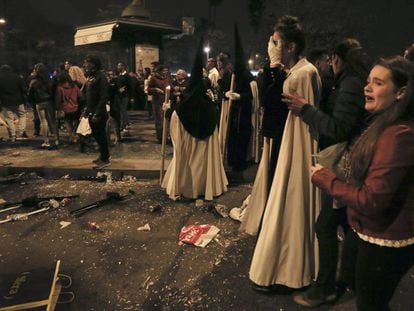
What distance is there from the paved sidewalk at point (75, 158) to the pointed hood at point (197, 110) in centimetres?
186

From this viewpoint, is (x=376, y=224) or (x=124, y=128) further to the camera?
(x=124, y=128)

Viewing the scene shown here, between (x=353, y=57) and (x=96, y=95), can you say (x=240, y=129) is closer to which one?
(x=96, y=95)

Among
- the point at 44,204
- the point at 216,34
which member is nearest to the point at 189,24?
the point at 44,204

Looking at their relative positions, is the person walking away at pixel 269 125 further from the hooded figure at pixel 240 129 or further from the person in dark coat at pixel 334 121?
the hooded figure at pixel 240 129

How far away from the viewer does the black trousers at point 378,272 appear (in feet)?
6.34

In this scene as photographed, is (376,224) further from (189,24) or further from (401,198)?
(189,24)

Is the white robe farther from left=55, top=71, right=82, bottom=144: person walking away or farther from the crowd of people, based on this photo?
left=55, top=71, right=82, bottom=144: person walking away

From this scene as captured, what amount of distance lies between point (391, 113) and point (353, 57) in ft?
3.38

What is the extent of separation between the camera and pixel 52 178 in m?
7.47

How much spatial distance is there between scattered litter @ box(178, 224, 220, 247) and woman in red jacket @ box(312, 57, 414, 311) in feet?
8.38

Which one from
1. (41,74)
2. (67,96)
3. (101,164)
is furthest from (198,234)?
(41,74)

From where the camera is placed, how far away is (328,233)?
2.85m

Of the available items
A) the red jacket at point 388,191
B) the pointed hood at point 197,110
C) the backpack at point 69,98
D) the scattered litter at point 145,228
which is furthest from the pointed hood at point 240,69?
the backpack at point 69,98

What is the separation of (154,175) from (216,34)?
52.6 metres
